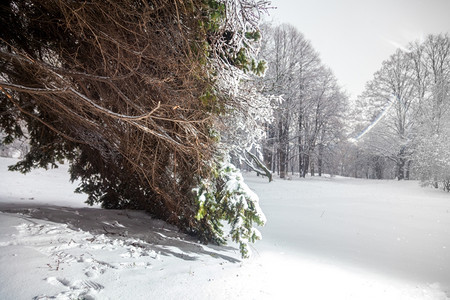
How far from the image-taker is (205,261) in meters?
3.49

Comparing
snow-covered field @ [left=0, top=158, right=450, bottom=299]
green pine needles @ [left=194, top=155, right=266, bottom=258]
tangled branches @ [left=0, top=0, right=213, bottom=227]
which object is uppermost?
tangled branches @ [left=0, top=0, right=213, bottom=227]

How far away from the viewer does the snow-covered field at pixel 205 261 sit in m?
2.42

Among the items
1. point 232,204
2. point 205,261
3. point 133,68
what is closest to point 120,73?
point 133,68

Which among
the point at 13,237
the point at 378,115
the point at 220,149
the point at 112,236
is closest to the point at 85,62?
the point at 220,149

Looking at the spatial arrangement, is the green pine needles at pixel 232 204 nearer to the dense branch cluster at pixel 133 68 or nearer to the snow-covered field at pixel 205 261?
the dense branch cluster at pixel 133 68

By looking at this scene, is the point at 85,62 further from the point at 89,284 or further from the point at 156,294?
the point at 156,294

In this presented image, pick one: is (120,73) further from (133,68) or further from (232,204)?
(232,204)

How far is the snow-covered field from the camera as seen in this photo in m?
2.42

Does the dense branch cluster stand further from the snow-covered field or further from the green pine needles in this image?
the snow-covered field

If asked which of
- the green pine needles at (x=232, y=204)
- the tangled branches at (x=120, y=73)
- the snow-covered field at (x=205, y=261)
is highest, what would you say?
the tangled branches at (x=120, y=73)

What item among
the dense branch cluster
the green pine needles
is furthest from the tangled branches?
the green pine needles

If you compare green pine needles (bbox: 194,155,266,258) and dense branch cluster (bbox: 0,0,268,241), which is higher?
dense branch cluster (bbox: 0,0,268,241)

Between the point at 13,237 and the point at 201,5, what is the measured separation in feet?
11.7

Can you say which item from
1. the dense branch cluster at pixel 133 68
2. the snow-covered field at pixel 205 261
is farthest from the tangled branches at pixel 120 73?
the snow-covered field at pixel 205 261
